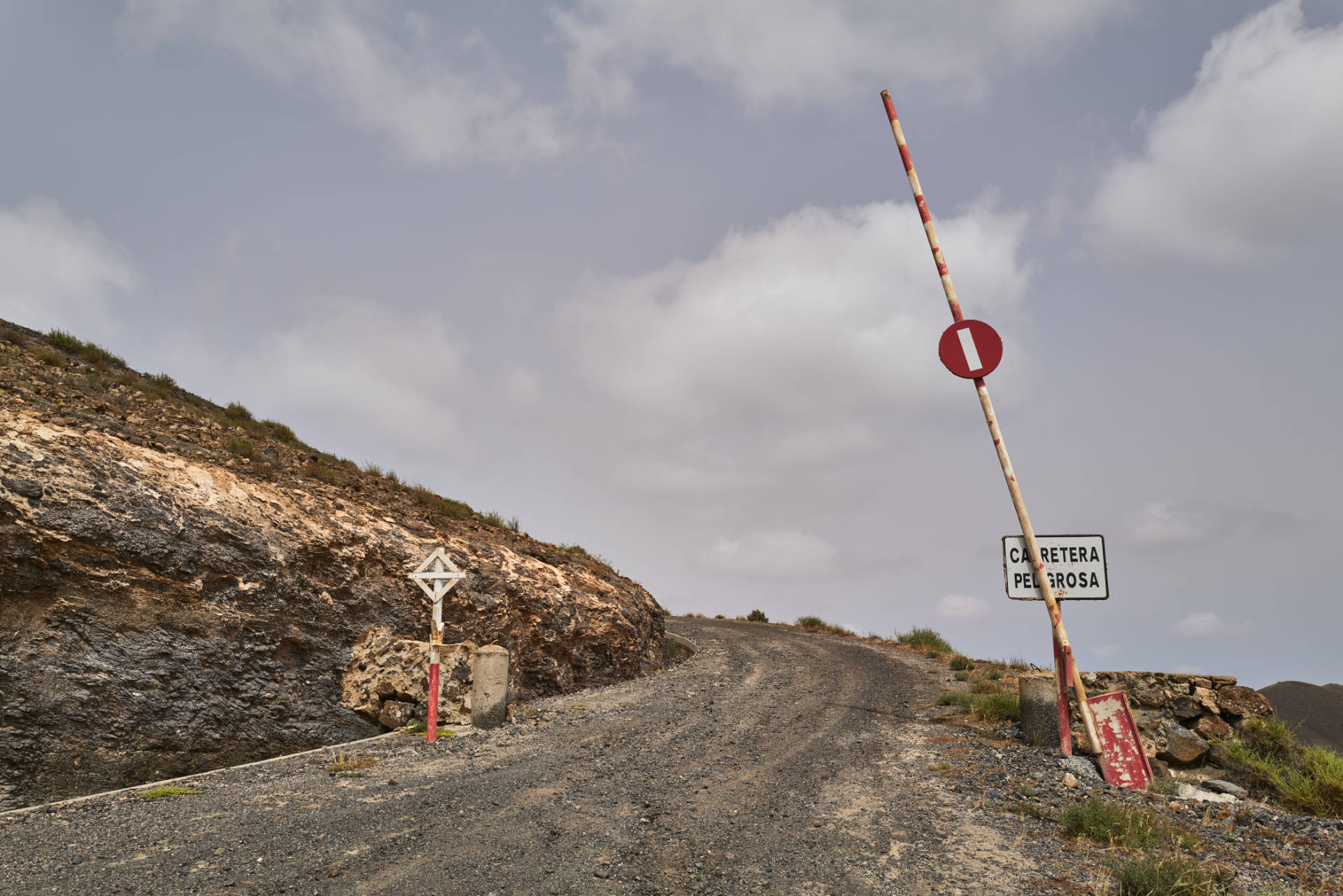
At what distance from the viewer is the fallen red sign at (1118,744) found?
8.64m

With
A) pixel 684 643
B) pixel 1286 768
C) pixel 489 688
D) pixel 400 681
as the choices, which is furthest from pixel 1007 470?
pixel 684 643

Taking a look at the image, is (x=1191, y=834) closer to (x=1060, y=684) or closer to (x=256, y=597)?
(x=1060, y=684)

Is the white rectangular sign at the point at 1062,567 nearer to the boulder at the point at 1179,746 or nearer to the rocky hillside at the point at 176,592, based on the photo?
the boulder at the point at 1179,746

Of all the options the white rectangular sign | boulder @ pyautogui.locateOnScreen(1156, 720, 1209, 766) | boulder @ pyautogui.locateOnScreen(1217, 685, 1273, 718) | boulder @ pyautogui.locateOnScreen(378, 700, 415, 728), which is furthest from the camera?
boulder @ pyautogui.locateOnScreen(1217, 685, 1273, 718)

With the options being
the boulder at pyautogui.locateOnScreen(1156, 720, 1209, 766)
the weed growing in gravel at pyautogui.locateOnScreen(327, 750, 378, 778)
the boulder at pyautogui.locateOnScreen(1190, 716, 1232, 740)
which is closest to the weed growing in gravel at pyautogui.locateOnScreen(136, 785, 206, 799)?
the weed growing in gravel at pyautogui.locateOnScreen(327, 750, 378, 778)

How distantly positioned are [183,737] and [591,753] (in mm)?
5376

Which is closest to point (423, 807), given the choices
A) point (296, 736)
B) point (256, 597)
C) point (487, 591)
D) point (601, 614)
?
point (296, 736)

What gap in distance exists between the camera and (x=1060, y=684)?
9305mm

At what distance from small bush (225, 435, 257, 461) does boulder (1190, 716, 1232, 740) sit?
17.6m

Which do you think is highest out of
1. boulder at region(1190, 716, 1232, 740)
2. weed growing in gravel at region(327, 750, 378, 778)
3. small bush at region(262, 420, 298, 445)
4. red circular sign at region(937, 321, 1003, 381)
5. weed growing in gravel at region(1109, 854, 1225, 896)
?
small bush at region(262, 420, 298, 445)

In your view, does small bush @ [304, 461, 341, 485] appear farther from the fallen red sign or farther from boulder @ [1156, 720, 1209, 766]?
boulder @ [1156, 720, 1209, 766]

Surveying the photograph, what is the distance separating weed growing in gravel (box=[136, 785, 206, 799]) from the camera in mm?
8086

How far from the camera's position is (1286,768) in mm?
10227

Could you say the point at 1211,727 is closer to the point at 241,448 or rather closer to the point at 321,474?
the point at 321,474
